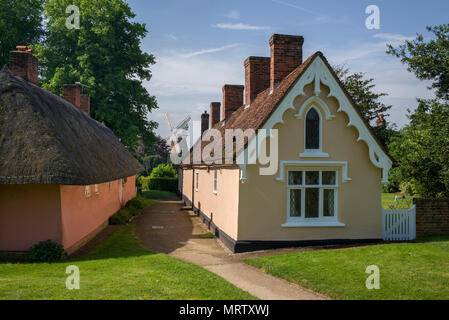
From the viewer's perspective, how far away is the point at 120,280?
784 cm

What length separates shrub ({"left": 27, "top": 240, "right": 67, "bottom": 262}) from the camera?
401 inches

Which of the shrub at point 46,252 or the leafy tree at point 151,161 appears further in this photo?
the leafy tree at point 151,161

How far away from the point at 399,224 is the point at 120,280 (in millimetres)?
10614

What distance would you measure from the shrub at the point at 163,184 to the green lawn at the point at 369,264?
106 feet

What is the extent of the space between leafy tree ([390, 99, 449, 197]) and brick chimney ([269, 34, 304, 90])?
7339mm

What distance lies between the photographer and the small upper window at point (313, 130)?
1241cm

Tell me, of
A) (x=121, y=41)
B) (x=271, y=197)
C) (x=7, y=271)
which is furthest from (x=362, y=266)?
(x=121, y=41)

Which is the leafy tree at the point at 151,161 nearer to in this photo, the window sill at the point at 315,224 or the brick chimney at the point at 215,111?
the brick chimney at the point at 215,111

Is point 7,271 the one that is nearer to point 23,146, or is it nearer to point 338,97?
point 23,146

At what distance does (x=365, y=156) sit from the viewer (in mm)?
12648

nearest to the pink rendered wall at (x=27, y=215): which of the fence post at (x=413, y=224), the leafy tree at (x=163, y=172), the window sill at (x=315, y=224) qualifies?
the window sill at (x=315, y=224)

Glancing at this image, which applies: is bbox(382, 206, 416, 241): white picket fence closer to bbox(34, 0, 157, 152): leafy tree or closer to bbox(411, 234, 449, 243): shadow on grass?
bbox(411, 234, 449, 243): shadow on grass

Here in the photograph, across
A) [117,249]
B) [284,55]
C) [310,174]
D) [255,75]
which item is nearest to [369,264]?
[310,174]
